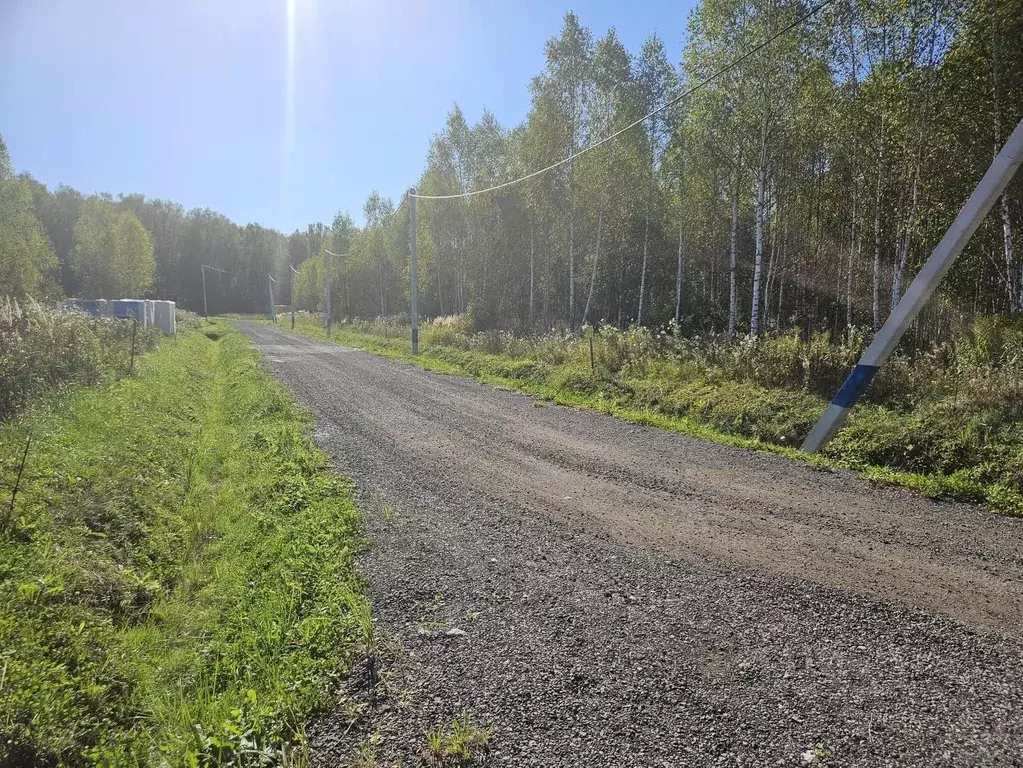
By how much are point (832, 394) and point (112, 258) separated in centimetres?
5571

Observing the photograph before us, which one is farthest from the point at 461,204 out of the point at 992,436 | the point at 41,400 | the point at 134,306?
the point at 992,436

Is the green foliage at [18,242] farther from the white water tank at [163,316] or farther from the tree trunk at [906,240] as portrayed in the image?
the tree trunk at [906,240]

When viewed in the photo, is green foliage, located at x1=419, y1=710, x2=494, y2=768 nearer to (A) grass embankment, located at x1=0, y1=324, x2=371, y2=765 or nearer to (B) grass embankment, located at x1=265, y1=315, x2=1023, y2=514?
(A) grass embankment, located at x1=0, y1=324, x2=371, y2=765

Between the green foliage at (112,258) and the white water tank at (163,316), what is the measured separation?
24362 millimetres

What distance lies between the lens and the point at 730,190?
20766mm

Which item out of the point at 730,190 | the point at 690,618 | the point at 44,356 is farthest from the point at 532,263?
the point at 690,618

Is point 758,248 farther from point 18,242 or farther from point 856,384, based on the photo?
point 18,242

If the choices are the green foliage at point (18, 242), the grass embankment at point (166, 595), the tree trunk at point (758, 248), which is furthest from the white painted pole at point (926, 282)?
the green foliage at point (18, 242)

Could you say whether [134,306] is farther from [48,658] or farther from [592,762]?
[592,762]

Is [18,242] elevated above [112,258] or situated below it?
below

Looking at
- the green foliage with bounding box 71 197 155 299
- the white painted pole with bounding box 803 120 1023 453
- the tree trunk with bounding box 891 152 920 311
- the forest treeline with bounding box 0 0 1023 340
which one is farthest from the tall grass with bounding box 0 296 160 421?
the green foliage with bounding box 71 197 155 299

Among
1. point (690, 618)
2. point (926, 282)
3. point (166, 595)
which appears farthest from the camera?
point (926, 282)

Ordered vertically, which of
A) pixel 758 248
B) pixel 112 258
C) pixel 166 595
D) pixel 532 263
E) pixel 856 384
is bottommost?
pixel 166 595

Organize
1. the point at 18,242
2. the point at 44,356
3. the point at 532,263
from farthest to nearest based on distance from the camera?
the point at 18,242, the point at 532,263, the point at 44,356
